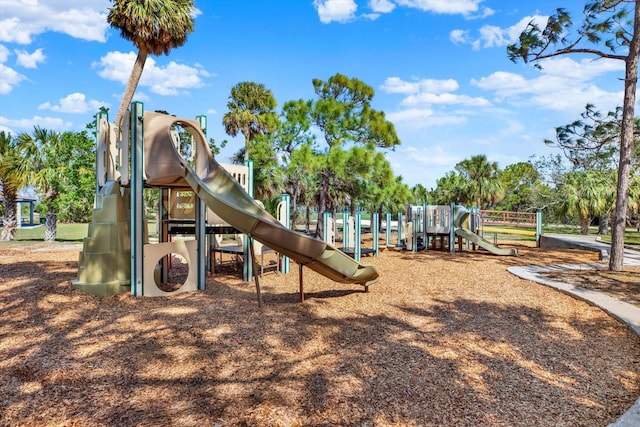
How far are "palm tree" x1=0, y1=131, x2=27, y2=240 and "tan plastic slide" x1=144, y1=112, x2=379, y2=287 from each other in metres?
15.2

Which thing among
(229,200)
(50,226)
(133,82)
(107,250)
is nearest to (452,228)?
(229,200)

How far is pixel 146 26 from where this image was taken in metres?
17.7

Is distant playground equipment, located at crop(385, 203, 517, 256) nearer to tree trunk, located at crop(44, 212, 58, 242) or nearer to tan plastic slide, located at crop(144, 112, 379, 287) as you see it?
tan plastic slide, located at crop(144, 112, 379, 287)

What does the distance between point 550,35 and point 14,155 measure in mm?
21863

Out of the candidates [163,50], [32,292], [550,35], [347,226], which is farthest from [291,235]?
[163,50]

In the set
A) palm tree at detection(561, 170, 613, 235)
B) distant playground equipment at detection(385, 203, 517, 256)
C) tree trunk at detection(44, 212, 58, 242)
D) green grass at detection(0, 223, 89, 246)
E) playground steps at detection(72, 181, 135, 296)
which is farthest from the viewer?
palm tree at detection(561, 170, 613, 235)

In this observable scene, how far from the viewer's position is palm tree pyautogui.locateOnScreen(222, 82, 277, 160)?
3048 cm

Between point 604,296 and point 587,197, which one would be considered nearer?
point 604,296

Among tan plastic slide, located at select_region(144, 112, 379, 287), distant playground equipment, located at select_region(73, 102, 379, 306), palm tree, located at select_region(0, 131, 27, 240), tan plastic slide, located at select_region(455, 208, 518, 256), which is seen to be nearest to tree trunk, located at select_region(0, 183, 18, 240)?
palm tree, located at select_region(0, 131, 27, 240)

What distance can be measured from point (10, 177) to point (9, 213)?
193 cm

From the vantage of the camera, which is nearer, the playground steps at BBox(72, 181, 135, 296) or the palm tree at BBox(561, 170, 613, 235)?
the playground steps at BBox(72, 181, 135, 296)

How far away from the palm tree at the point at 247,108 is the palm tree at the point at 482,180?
19.6 meters

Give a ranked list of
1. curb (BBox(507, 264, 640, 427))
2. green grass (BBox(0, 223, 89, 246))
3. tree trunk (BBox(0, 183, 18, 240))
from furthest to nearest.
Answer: tree trunk (BBox(0, 183, 18, 240))
green grass (BBox(0, 223, 89, 246))
curb (BBox(507, 264, 640, 427))

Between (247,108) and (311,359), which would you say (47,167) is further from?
(311,359)
